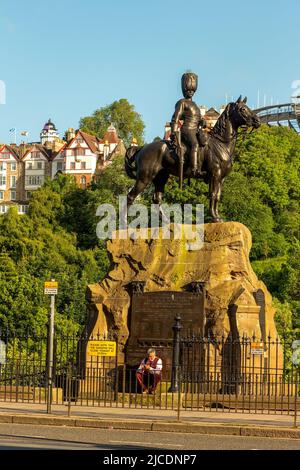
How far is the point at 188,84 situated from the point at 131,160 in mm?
2777

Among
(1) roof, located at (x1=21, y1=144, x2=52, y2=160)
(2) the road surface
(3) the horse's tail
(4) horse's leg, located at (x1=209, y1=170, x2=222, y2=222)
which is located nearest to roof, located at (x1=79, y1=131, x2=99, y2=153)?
(1) roof, located at (x1=21, y1=144, x2=52, y2=160)

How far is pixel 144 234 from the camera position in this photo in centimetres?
3112

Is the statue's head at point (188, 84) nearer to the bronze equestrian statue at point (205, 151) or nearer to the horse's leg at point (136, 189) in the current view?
the bronze equestrian statue at point (205, 151)

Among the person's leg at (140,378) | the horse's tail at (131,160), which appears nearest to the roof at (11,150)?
the horse's tail at (131,160)

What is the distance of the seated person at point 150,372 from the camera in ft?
90.8

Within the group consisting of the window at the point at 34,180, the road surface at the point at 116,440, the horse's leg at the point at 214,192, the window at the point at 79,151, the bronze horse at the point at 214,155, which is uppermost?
the window at the point at 79,151

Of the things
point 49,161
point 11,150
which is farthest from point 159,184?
point 11,150

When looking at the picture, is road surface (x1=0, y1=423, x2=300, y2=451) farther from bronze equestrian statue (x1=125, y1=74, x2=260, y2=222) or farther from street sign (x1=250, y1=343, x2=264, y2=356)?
bronze equestrian statue (x1=125, y1=74, x2=260, y2=222)

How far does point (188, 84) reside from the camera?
31.4m

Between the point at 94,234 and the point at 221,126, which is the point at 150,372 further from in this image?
the point at 94,234

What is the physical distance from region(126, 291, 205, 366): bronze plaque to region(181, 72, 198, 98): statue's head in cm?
534

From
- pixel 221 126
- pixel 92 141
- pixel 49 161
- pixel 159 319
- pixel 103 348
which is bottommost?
pixel 103 348

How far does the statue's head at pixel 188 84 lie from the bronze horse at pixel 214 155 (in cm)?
99

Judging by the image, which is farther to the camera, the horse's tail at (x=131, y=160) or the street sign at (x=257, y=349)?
the horse's tail at (x=131, y=160)
